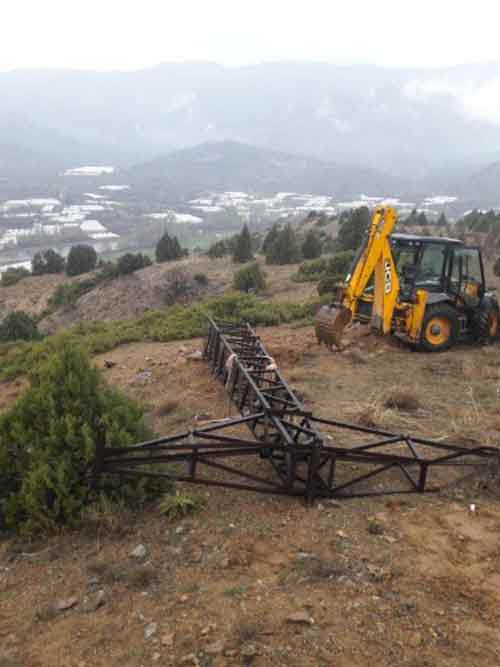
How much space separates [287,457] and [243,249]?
3212 centimetres

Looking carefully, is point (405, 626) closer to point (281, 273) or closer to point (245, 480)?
point (245, 480)

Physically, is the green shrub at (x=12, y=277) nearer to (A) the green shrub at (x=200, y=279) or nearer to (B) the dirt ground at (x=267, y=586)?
(A) the green shrub at (x=200, y=279)

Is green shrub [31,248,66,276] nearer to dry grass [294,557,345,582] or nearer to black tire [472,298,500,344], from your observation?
black tire [472,298,500,344]

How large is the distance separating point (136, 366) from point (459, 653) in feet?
33.0

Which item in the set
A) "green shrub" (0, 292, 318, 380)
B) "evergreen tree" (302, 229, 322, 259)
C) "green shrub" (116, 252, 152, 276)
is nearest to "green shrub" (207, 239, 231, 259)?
"green shrub" (116, 252, 152, 276)

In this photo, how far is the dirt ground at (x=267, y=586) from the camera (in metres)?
4.04

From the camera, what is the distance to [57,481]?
18.6ft

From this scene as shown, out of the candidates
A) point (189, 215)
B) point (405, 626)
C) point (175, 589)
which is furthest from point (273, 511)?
point (189, 215)

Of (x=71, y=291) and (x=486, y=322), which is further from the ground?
(x=486, y=322)

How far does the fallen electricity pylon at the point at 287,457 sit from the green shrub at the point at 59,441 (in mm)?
242

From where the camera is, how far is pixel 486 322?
42.2 feet

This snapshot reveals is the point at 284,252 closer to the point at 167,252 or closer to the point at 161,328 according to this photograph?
the point at 167,252

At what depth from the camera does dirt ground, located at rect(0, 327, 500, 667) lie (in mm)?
4035

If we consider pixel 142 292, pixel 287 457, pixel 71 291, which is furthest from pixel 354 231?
pixel 287 457
